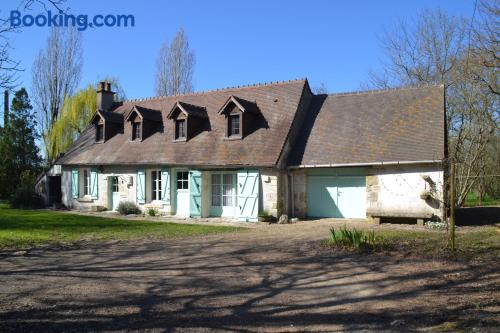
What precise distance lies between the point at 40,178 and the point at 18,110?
6520 mm

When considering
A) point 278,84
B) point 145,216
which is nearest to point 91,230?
point 145,216

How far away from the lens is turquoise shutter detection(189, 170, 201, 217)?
60.2 feet

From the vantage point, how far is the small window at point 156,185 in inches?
789

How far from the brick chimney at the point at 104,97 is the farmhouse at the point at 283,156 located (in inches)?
172

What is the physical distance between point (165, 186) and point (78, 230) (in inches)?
221

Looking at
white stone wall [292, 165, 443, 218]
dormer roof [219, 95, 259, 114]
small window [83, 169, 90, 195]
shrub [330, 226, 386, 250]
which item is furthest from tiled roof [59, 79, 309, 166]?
shrub [330, 226, 386, 250]

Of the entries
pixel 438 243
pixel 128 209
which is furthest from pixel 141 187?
pixel 438 243

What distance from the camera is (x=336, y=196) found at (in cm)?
1750

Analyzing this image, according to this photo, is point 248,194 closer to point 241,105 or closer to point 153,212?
point 241,105

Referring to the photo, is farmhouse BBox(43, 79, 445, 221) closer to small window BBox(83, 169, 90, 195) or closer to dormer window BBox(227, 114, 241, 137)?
dormer window BBox(227, 114, 241, 137)

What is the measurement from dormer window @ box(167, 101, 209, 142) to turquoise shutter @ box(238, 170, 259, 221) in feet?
12.8

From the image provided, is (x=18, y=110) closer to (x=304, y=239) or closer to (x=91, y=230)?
(x=91, y=230)

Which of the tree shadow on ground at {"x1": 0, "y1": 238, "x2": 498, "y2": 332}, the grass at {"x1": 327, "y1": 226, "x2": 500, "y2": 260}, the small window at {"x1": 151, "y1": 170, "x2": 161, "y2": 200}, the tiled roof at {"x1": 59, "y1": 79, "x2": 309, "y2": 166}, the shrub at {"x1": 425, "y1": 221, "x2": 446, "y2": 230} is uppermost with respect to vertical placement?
the tiled roof at {"x1": 59, "y1": 79, "x2": 309, "y2": 166}

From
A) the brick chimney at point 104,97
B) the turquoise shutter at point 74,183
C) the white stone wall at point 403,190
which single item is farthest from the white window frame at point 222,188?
the brick chimney at point 104,97
